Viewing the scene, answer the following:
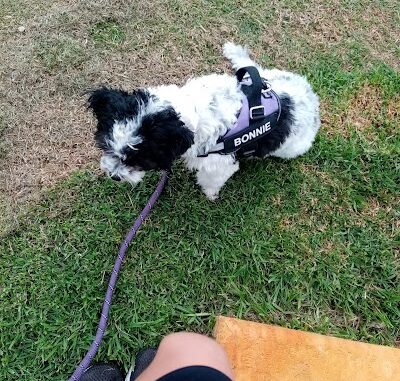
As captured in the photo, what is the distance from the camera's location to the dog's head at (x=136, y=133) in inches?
86.4

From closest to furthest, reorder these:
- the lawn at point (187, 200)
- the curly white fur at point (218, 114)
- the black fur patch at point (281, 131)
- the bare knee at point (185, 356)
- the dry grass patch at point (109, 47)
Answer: the bare knee at point (185, 356)
the curly white fur at point (218, 114)
the black fur patch at point (281, 131)
the lawn at point (187, 200)
the dry grass patch at point (109, 47)

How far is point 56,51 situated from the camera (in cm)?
368

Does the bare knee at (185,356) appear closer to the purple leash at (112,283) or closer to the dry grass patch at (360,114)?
the purple leash at (112,283)

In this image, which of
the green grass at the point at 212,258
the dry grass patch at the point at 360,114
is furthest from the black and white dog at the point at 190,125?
the dry grass patch at the point at 360,114

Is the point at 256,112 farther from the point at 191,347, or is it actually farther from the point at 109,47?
the point at 109,47

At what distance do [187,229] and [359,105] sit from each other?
1.73m

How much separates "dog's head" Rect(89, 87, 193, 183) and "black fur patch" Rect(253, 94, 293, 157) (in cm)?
69

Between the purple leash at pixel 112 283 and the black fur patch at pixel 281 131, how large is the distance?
2.44 ft

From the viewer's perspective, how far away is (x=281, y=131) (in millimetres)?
2812

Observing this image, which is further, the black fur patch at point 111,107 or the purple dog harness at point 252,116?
the purple dog harness at point 252,116

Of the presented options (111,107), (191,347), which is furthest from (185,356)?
(111,107)

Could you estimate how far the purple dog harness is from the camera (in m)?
2.63

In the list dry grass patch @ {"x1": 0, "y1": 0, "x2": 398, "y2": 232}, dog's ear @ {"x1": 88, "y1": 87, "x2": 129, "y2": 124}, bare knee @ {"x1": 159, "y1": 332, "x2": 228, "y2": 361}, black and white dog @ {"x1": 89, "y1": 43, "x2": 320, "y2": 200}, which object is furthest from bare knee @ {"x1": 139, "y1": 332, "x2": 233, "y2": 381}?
dry grass patch @ {"x1": 0, "y1": 0, "x2": 398, "y2": 232}

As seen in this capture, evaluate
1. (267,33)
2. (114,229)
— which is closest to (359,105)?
(267,33)
